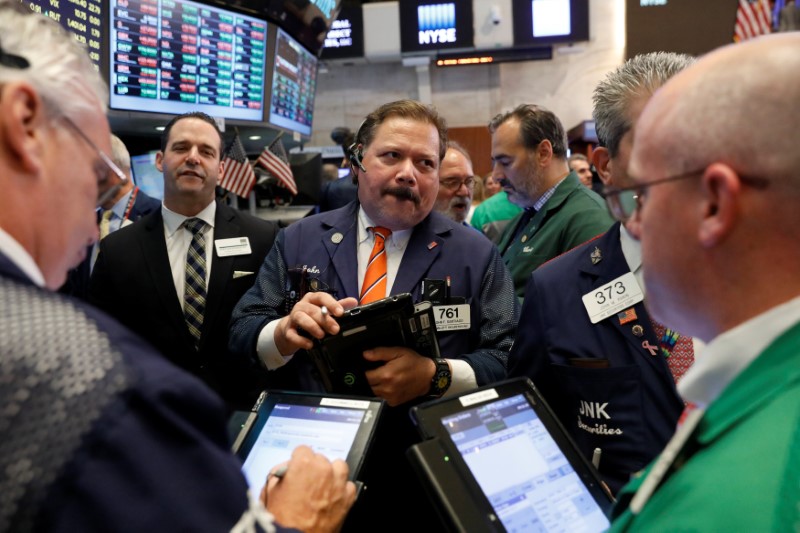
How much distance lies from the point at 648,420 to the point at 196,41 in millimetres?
4240

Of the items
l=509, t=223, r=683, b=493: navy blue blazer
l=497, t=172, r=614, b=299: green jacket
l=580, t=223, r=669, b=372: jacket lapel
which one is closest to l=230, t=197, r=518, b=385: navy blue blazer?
l=509, t=223, r=683, b=493: navy blue blazer

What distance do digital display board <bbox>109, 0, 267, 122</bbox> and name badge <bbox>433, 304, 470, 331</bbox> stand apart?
9.78 ft

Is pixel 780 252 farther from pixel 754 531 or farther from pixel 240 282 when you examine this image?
pixel 240 282

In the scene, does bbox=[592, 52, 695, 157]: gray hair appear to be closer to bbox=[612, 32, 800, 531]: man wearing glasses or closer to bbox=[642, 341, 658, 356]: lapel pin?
bbox=[642, 341, 658, 356]: lapel pin

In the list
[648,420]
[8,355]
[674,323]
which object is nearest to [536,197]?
[648,420]

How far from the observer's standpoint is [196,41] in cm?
465

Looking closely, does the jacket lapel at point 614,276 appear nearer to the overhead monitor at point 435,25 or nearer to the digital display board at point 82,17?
the digital display board at point 82,17

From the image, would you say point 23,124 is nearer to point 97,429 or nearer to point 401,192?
point 97,429

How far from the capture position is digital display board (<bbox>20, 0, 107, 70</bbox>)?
3.43m

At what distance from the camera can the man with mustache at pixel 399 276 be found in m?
1.87

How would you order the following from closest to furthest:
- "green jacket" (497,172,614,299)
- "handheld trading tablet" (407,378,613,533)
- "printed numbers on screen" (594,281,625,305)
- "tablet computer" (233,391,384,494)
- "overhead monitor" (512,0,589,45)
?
"handheld trading tablet" (407,378,613,533) → "tablet computer" (233,391,384,494) → "printed numbers on screen" (594,281,625,305) → "green jacket" (497,172,614,299) → "overhead monitor" (512,0,589,45)

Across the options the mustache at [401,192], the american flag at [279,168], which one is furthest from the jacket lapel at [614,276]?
the american flag at [279,168]

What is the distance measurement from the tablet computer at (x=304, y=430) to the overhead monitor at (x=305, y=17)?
4356mm

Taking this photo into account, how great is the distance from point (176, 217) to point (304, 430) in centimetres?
183
